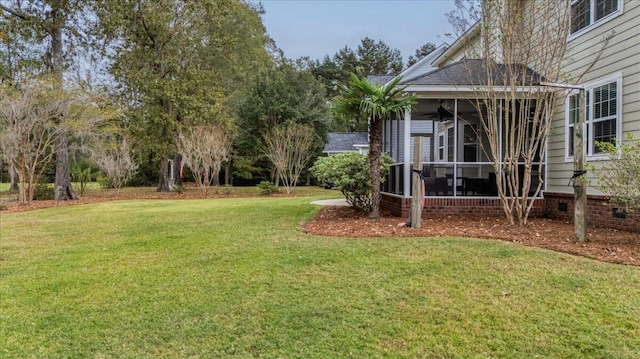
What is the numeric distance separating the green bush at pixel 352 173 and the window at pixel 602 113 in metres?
3.95

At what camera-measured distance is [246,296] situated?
4.08 metres

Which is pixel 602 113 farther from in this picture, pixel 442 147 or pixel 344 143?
pixel 344 143

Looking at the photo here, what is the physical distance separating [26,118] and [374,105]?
12.6m

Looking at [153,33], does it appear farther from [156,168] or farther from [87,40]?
[156,168]

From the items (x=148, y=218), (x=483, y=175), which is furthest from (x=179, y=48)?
(x=483, y=175)

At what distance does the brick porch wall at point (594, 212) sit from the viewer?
670 cm

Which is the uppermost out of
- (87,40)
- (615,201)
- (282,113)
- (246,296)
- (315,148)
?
(87,40)

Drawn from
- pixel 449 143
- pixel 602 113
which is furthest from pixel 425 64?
pixel 602 113

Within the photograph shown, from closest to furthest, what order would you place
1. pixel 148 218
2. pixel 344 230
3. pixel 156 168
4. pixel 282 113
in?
1. pixel 344 230
2. pixel 148 218
3. pixel 282 113
4. pixel 156 168

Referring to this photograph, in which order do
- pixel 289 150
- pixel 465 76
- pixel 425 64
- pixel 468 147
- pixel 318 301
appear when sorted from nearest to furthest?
Answer: pixel 318 301
pixel 465 76
pixel 468 147
pixel 425 64
pixel 289 150

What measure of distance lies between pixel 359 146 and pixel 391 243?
64.9 feet

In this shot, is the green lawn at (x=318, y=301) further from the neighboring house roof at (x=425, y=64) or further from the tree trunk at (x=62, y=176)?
the tree trunk at (x=62, y=176)

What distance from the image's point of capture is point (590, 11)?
7793 mm

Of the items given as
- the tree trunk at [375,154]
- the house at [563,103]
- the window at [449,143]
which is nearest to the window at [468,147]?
the window at [449,143]
